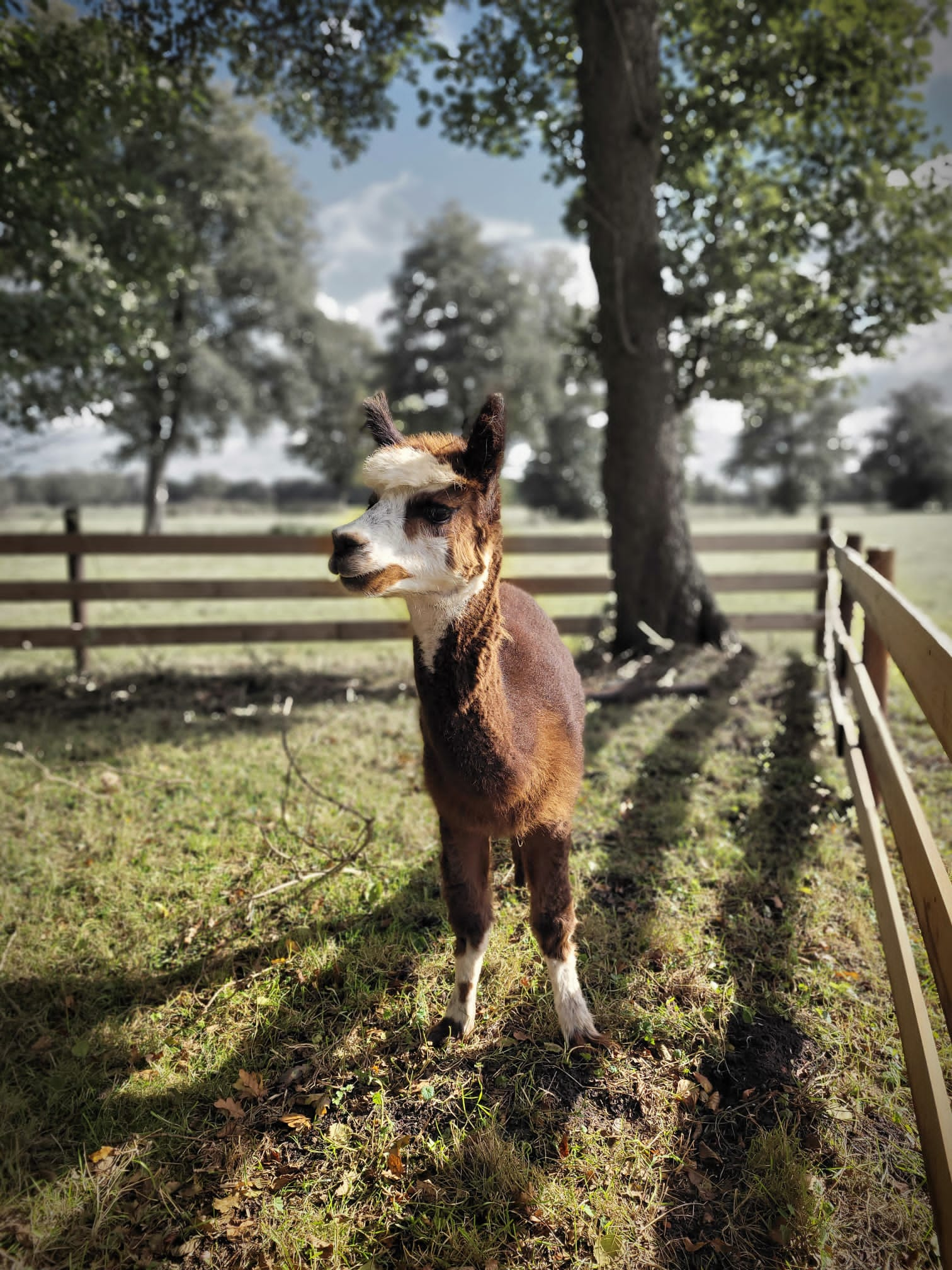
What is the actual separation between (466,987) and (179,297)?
82.9 ft

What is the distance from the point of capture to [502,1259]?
200 centimetres

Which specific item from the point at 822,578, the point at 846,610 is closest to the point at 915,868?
the point at 846,610

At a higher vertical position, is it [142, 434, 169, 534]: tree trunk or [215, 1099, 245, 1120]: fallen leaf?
[142, 434, 169, 534]: tree trunk

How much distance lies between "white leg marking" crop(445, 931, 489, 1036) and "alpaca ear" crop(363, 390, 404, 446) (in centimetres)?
190

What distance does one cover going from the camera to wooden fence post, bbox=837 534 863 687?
5.68 m

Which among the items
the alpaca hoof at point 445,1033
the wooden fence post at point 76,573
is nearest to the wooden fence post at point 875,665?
the alpaca hoof at point 445,1033

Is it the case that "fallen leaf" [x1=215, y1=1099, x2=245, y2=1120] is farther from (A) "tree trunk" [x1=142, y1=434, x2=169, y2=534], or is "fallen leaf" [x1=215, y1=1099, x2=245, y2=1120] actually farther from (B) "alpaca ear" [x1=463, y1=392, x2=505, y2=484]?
(A) "tree trunk" [x1=142, y1=434, x2=169, y2=534]

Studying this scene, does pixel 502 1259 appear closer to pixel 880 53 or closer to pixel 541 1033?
pixel 541 1033

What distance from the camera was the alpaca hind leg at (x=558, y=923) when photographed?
2596 mm

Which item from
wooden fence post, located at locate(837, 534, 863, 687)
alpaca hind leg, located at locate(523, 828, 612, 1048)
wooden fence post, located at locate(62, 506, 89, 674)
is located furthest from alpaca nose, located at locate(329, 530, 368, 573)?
wooden fence post, located at locate(62, 506, 89, 674)

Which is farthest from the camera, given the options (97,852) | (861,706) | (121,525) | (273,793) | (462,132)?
(121,525)

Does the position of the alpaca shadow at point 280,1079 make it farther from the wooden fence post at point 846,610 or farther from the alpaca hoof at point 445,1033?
the wooden fence post at point 846,610

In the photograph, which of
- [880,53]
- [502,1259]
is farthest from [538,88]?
[502,1259]

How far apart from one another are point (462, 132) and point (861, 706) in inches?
340
